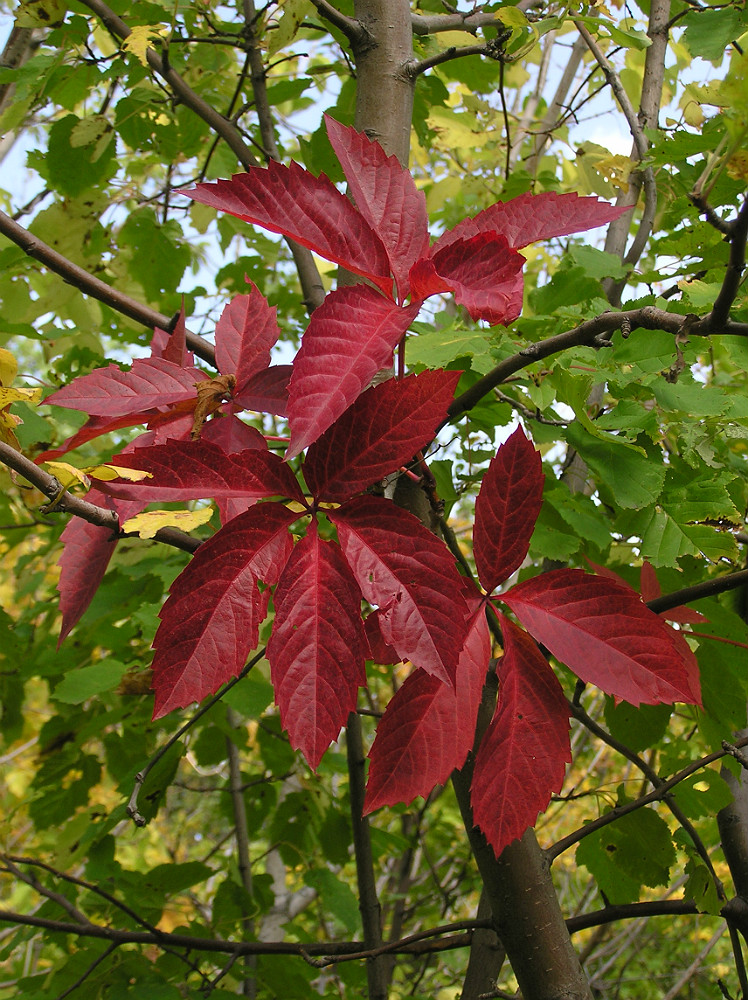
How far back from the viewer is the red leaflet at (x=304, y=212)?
1.82 ft

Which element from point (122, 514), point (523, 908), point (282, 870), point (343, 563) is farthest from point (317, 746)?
point (282, 870)

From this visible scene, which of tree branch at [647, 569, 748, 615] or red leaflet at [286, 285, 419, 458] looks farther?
tree branch at [647, 569, 748, 615]

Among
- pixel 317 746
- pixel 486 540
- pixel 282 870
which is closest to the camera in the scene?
pixel 317 746

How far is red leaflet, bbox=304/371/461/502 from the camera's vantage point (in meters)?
0.54

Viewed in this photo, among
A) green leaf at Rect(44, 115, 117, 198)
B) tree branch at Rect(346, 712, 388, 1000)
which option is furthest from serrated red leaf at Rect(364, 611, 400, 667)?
green leaf at Rect(44, 115, 117, 198)

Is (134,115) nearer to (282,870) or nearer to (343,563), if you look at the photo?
(343,563)

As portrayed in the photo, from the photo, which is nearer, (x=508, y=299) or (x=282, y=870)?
(x=508, y=299)

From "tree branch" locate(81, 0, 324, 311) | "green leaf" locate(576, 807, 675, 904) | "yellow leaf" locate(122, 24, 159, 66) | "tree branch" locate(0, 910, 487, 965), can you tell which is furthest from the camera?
"tree branch" locate(81, 0, 324, 311)

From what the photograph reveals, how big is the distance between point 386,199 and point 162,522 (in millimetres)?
319

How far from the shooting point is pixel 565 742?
571 mm

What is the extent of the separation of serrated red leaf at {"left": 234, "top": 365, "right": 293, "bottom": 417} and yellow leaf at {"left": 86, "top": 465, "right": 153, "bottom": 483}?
5.9 inches

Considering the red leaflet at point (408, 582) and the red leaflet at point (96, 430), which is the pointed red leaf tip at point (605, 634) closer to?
the red leaflet at point (408, 582)

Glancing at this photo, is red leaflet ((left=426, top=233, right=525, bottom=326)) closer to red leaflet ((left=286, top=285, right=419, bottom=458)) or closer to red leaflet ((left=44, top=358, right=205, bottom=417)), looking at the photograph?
red leaflet ((left=286, top=285, right=419, bottom=458))

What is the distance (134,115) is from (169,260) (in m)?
0.29
